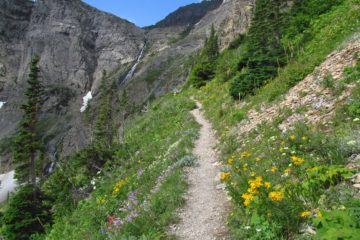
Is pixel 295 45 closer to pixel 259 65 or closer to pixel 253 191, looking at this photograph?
pixel 259 65

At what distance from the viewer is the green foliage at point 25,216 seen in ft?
64.0

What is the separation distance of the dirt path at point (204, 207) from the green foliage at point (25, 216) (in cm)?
1054

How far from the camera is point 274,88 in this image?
1734 cm

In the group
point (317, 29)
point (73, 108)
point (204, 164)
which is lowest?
point (204, 164)

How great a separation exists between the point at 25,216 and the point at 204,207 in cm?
1474

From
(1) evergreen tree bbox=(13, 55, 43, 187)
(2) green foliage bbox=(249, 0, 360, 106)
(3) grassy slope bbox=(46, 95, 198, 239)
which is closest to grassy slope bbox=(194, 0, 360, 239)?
(3) grassy slope bbox=(46, 95, 198, 239)

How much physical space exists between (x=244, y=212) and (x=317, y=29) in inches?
799

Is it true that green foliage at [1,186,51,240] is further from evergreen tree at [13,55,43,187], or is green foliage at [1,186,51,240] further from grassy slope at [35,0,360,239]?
evergreen tree at [13,55,43,187]

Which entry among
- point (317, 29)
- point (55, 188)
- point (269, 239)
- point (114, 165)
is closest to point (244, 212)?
point (269, 239)

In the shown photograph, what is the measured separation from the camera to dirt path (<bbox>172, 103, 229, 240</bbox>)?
25.3ft

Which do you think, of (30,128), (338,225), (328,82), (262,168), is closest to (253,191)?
(338,225)

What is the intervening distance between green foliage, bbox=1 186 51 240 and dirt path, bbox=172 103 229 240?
1054 cm

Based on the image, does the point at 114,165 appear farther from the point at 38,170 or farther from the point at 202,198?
the point at 38,170

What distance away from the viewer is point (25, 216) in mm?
20391
